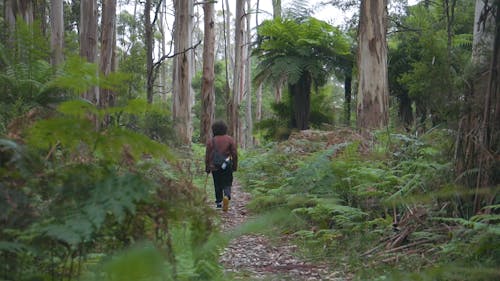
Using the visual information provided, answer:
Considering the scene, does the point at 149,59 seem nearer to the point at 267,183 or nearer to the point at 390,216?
the point at 267,183

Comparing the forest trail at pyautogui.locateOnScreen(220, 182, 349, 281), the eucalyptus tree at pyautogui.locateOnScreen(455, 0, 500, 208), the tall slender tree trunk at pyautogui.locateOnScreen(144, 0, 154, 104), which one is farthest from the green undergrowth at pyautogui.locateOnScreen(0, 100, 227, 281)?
the tall slender tree trunk at pyautogui.locateOnScreen(144, 0, 154, 104)

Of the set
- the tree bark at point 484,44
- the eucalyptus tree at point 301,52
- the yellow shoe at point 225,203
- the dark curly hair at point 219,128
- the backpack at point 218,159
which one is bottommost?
the yellow shoe at point 225,203

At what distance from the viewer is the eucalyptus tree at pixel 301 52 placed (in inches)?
527

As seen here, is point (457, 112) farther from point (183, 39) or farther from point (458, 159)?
point (183, 39)

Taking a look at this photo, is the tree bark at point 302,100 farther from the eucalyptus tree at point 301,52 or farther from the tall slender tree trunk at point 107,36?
the tall slender tree trunk at point 107,36

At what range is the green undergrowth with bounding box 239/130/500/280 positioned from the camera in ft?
11.7

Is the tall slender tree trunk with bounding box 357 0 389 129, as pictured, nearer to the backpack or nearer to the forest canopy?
the forest canopy

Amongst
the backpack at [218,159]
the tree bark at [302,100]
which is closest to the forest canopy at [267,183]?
the backpack at [218,159]

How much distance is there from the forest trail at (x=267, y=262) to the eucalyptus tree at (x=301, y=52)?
810cm

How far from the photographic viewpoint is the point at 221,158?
705 cm

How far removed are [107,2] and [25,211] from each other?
13.1 meters

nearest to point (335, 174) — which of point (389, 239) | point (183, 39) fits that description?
point (389, 239)

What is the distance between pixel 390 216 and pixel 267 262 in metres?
1.37

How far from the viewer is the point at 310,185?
6.29m
